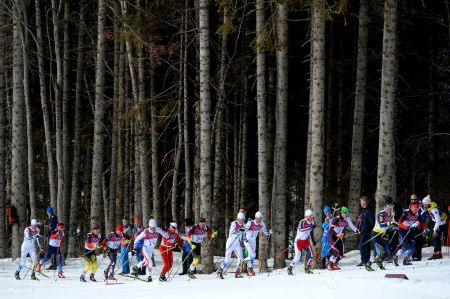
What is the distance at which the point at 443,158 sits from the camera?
1105 inches

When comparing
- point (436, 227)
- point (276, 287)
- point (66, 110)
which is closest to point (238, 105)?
point (66, 110)

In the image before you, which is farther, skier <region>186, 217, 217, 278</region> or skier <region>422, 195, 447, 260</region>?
skier <region>422, 195, 447, 260</region>

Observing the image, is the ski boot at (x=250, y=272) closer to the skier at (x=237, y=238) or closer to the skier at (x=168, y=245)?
the skier at (x=237, y=238)

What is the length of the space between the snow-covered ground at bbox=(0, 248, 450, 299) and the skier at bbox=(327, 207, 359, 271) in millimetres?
553

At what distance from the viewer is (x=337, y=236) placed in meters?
18.7

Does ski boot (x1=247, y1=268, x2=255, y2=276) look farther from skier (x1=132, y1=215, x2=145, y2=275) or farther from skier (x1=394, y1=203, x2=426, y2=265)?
skier (x1=394, y1=203, x2=426, y2=265)


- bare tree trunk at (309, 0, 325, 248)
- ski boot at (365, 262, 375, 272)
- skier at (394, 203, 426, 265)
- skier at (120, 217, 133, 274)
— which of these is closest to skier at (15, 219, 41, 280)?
skier at (120, 217, 133, 274)

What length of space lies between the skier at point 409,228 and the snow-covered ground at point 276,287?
0.57 meters

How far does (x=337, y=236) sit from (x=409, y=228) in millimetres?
1877

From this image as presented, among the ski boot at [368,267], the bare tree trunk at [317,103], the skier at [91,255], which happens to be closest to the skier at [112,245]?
the skier at [91,255]

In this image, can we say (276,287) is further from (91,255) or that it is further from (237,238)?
(91,255)

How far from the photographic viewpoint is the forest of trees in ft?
63.2

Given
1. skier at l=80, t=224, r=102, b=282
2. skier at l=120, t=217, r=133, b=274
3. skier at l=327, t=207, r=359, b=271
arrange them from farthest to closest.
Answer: skier at l=120, t=217, r=133, b=274 < skier at l=80, t=224, r=102, b=282 < skier at l=327, t=207, r=359, b=271

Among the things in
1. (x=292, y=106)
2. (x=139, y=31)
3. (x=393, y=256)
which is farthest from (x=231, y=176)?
(x=393, y=256)
